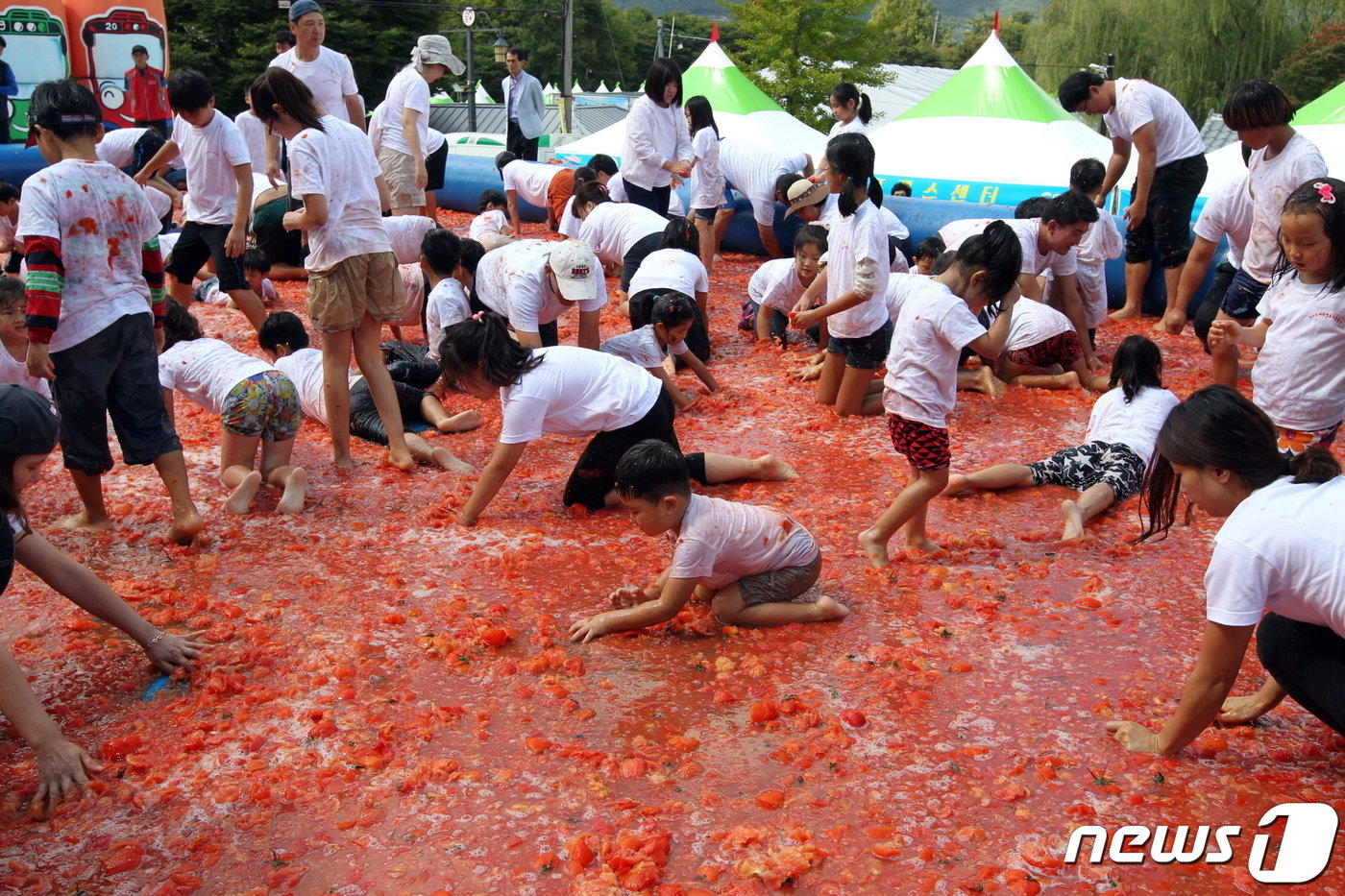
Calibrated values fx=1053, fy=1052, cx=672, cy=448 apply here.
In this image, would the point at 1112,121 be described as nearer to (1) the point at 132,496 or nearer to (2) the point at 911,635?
(2) the point at 911,635

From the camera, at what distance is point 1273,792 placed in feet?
10.6

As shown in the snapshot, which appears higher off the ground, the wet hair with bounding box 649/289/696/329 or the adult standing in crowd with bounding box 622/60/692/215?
the adult standing in crowd with bounding box 622/60/692/215

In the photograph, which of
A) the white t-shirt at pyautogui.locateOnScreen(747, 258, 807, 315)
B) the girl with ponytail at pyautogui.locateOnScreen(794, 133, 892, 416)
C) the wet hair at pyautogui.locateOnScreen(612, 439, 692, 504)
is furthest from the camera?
the white t-shirt at pyautogui.locateOnScreen(747, 258, 807, 315)

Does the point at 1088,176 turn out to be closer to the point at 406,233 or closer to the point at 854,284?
the point at 854,284

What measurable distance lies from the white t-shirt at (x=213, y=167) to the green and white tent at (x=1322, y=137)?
12.8 meters

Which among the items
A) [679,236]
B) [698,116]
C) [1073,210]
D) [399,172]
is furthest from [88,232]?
[698,116]

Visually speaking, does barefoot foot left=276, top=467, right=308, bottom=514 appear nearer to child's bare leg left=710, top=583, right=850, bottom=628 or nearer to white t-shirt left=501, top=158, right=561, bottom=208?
child's bare leg left=710, top=583, right=850, bottom=628

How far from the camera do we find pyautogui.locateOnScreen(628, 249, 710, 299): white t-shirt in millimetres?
7656

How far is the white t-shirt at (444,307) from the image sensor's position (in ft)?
23.6

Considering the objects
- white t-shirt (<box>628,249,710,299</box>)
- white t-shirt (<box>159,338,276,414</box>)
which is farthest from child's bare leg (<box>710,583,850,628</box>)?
white t-shirt (<box>628,249,710,299</box>)

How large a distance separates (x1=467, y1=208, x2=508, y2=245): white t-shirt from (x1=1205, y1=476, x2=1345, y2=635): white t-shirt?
7.09m

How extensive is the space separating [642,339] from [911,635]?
327 cm

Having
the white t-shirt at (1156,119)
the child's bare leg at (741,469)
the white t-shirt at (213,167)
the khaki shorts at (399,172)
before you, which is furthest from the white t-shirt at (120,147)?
the white t-shirt at (1156,119)

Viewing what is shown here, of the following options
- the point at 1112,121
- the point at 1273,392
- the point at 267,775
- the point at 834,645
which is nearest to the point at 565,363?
the point at 834,645
